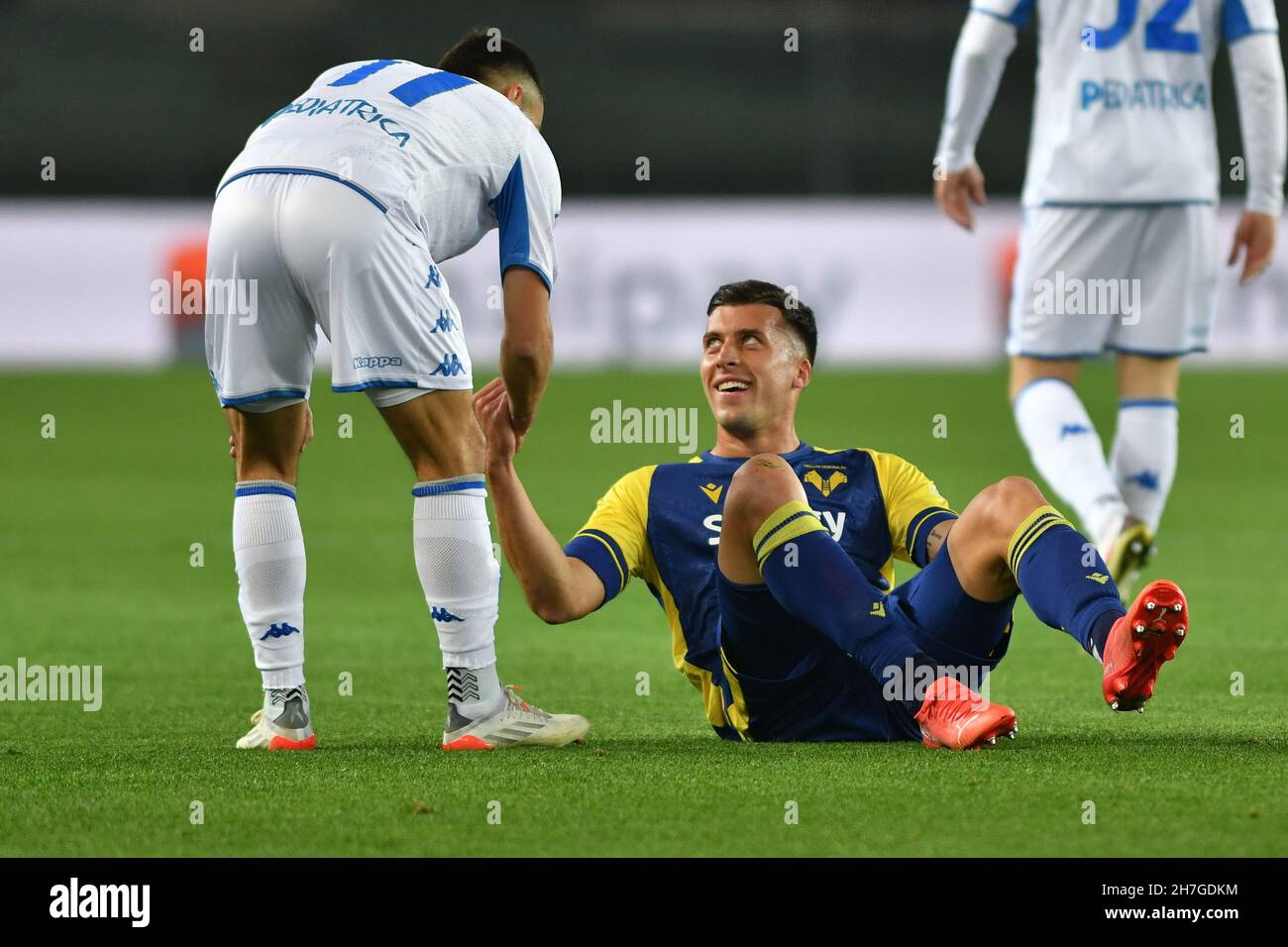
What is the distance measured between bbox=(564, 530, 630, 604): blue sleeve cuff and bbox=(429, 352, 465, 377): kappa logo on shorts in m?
0.44

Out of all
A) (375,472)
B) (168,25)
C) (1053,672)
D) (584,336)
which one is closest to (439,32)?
(168,25)

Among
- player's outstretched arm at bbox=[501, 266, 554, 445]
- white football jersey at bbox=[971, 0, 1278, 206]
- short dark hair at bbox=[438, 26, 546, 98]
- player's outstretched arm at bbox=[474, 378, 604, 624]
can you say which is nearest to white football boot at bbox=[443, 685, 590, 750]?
player's outstretched arm at bbox=[474, 378, 604, 624]

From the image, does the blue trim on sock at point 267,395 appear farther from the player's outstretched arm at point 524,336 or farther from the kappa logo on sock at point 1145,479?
the kappa logo on sock at point 1145,479

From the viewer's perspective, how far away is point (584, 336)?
56.7ft

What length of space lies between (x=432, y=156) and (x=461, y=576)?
0.90 meters

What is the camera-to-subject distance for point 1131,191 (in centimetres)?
679

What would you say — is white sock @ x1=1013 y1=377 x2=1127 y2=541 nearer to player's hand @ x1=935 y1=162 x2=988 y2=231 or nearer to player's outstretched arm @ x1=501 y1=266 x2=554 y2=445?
player's hand @ x1=935 y1=162 x2=988 y2=231

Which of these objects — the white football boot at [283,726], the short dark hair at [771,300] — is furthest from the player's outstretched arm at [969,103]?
the white football boot at [283,726]

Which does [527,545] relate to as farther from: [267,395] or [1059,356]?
[1059,356]

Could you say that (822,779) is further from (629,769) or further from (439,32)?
(439,32)

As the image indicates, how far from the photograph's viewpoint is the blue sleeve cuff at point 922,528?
4.20 metres

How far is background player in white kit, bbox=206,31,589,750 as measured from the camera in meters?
4.04

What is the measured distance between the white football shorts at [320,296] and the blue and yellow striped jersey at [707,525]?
498 mm

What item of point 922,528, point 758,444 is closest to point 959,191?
point 758,444
